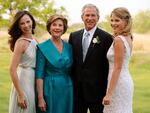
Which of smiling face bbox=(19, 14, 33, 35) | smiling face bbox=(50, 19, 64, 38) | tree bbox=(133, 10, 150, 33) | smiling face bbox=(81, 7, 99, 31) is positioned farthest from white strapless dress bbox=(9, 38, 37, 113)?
tree bbox=(133, 10, 150, 33)

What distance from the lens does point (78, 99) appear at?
547 cm

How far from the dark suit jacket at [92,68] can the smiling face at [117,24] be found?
0.92 feet

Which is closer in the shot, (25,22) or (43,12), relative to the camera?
(25,22)

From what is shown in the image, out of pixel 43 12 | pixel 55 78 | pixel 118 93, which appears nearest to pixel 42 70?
pixel 55 78

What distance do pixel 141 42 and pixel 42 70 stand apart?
34.4 metres

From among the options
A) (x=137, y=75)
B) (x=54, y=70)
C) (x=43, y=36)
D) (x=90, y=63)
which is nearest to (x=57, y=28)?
(x=54, y=70)

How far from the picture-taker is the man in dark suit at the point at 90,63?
17.4 ft

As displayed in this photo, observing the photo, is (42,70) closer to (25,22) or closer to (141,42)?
(25,22)

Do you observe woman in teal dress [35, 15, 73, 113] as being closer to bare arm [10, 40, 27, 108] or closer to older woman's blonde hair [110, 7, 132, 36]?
bare arm [10, 40, 27, 108]

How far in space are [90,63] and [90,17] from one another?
557 millimetres

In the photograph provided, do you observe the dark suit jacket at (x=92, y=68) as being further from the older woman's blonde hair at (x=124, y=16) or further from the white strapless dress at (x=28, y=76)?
the white strapless dress at (x=28, y=76)

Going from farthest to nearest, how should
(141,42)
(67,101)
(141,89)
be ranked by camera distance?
(141,42)
(141,89)
(67,101)

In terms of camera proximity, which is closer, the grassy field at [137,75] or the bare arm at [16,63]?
the bare arm at [16,63]

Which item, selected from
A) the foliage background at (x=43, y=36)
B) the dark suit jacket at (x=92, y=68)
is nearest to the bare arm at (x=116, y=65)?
the dark suit jacket at (x=92, y=68)
